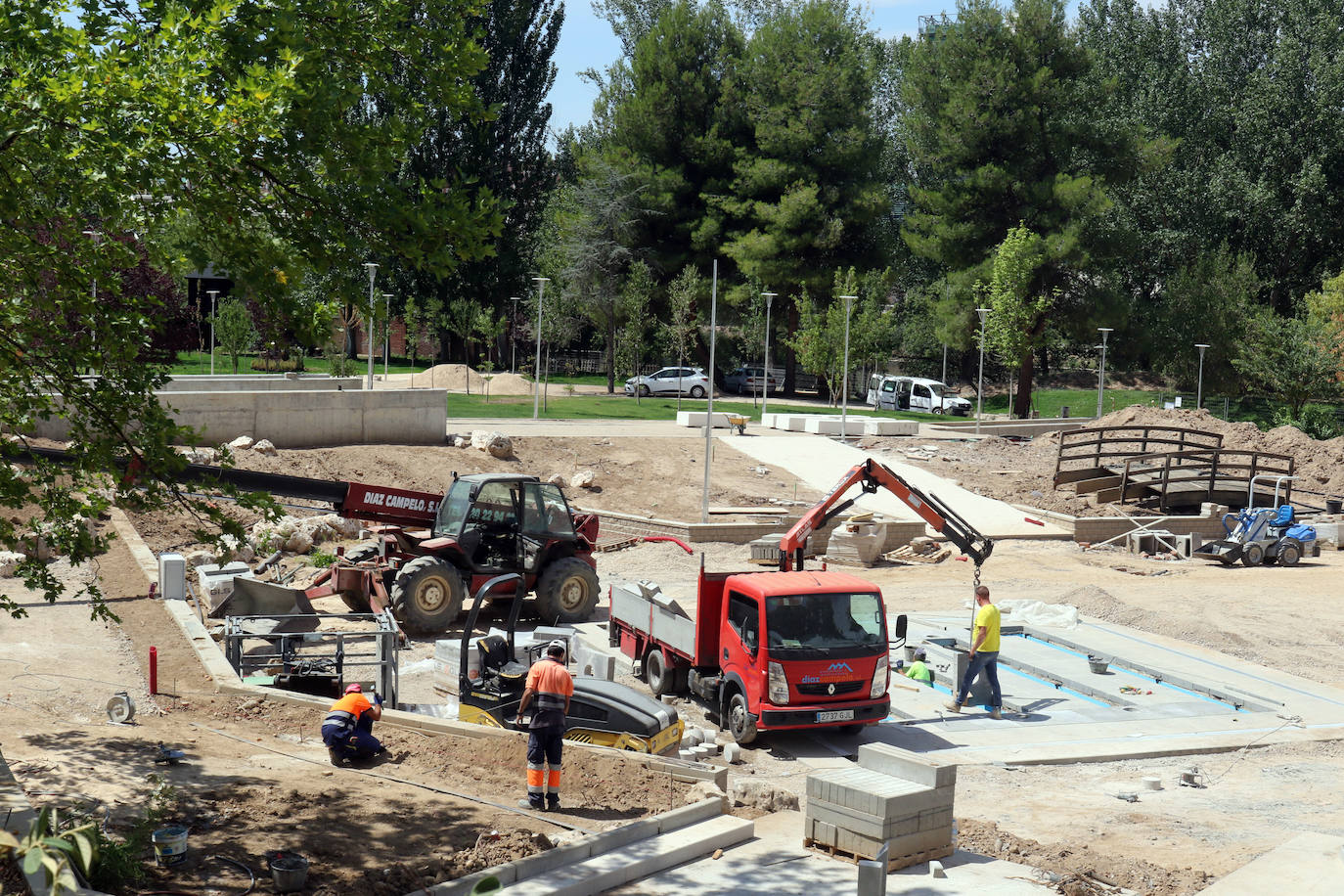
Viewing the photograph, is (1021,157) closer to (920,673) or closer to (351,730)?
(920,673)

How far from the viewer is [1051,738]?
1409cm

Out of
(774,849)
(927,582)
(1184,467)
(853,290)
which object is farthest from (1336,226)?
(774,849)

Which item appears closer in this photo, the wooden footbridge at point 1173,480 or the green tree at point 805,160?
the wooden footbridge at point 1173,480

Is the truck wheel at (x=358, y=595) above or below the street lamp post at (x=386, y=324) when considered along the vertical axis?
below

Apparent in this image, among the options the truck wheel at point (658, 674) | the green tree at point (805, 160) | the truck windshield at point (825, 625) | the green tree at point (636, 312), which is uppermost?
the green tree at point (805, 160)

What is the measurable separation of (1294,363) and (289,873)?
2215 inches

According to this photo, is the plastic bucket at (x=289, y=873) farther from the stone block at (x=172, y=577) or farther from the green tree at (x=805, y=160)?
the green tree at (x=805, y=160)

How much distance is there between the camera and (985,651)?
14.7 metres

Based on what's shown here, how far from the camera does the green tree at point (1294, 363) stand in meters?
54.1

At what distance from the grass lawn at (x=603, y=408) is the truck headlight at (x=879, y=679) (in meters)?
27.4

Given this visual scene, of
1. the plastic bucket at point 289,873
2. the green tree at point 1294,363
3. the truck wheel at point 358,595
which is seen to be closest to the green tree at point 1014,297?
the green tree at point 1294,363

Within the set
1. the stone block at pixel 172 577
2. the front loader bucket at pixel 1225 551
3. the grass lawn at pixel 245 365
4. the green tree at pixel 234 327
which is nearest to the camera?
the stone block at pixel 172 577

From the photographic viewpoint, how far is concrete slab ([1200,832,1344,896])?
8867 mm

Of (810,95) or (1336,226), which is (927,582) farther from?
(1336,226)
